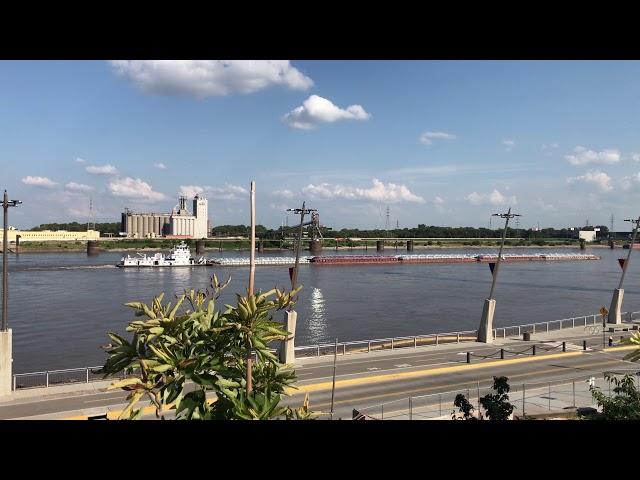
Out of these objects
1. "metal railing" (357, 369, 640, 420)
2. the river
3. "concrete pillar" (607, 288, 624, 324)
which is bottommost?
the river

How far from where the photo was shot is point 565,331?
2716 cm

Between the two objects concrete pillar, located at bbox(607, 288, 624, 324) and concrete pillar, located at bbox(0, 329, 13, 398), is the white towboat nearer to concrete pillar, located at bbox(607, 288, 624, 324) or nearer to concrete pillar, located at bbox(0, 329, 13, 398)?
concrete pillar, located at bbox(607, 288, 624, 324)

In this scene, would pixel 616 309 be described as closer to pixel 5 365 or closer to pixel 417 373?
pixel 417 373

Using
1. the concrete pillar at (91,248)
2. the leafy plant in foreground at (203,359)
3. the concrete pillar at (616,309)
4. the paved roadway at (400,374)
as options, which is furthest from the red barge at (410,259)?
the leafy plant in foreground at (203,359)

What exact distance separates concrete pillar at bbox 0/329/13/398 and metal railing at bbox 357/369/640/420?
960 centimetres

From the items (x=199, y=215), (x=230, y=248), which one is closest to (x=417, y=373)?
(x=230, y=248)

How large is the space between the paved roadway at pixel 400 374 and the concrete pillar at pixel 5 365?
1.42 feet

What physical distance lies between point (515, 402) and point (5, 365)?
1373 centimetres

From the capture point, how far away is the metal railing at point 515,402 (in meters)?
12.9

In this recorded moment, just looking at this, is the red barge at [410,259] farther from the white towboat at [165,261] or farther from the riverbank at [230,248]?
the riverbank at [230,248]

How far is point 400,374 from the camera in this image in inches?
699

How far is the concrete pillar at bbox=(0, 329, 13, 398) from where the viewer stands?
1452 centimetres

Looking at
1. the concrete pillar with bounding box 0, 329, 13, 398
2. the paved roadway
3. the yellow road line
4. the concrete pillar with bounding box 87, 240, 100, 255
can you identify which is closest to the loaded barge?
the concrete pillar with bounding box 87, 240, 100, 255
